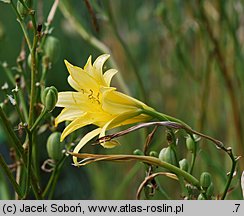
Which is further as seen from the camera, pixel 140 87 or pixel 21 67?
pixel 140 87

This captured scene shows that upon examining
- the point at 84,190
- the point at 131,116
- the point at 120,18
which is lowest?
the point at 84,190

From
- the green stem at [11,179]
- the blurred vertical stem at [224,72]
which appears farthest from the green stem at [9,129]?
the blurred vertical stem at [224,72]

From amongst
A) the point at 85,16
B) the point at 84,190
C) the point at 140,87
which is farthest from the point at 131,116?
the point at 85,16

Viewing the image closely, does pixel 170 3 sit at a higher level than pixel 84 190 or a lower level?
higher

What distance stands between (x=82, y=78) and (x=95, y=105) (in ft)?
0.09

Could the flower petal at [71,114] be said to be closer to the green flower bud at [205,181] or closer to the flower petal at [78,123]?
the flower petal at [78,123]

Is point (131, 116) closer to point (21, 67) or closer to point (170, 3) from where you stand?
point (21, 67)

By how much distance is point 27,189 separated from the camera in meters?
0.56

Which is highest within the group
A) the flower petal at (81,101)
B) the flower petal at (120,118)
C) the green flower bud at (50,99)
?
the green flower bud at (50,99)

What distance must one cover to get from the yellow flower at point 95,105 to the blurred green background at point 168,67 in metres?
0.35

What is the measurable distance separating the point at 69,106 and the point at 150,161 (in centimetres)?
10

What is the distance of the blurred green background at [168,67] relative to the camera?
3.48ft

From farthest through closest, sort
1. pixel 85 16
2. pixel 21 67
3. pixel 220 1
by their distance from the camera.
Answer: pixel 85 16, pixel 220 1, pixel 21 67

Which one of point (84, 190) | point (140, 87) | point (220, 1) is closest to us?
point (140, 87)
